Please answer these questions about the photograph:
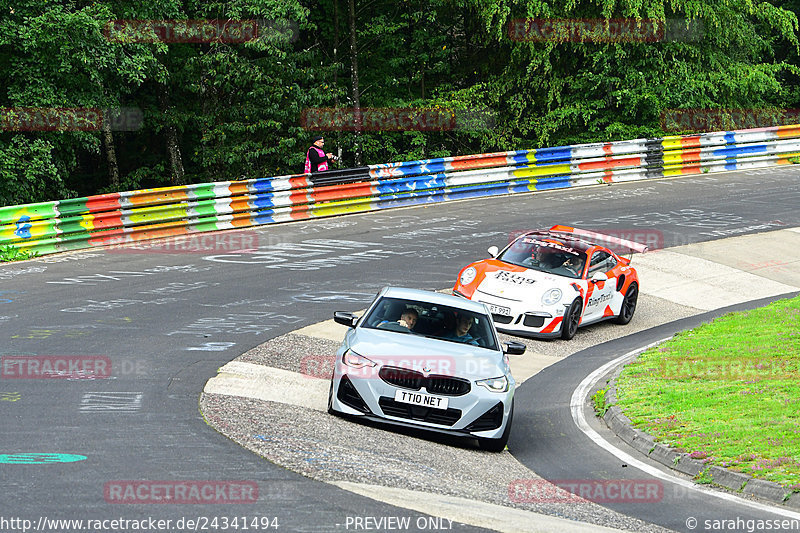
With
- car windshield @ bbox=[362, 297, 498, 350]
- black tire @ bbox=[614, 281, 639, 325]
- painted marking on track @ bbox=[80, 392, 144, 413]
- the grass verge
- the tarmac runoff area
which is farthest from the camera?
black tire @ bbox=[614, 281, 639, 325]

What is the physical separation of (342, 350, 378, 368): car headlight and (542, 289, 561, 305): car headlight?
232 inches

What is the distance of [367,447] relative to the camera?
9672 millimetres

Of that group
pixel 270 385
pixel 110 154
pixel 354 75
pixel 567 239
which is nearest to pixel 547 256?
pixel 567 239

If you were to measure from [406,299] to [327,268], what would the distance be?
7.82 m

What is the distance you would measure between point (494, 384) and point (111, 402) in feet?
13.3

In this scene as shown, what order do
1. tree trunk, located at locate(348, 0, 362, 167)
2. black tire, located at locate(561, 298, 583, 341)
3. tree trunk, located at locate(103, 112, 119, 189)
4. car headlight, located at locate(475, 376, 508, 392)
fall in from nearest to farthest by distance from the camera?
car headlight, located at locate(475, 376, 508, 392)
black tire, located at locate(561, 298, 583, 341)
tree trunk, located at locate(103, 112, 119, 189)
tree trunk, located at locate(348, 0, 362, 167)

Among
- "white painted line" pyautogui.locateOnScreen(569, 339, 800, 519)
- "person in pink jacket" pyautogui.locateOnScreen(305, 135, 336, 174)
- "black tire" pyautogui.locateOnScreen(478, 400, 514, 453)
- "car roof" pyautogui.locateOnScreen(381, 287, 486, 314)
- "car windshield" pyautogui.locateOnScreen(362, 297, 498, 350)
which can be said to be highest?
"person in pink jacket" pyautogui.locateOnScreen(305, 135, 336, 174)

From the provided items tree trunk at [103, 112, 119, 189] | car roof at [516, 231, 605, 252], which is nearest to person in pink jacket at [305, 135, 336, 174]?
tree trunk at [103, 112, 119, 189]

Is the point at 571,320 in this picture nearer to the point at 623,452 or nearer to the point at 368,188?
the point at 623,452

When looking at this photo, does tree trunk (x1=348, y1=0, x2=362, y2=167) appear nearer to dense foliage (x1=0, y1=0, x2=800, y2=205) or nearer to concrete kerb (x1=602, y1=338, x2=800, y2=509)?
dense foliage (x1=0, y1=0, x2=800, y2=205)

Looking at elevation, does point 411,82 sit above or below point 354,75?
below

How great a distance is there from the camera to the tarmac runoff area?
8258 millimetres

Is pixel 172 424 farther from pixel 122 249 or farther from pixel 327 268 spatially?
pixel 122 249

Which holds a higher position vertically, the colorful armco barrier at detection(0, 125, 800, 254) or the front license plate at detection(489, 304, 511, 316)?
the colorful armco barrier at detection(0, 125, 800, 254)
